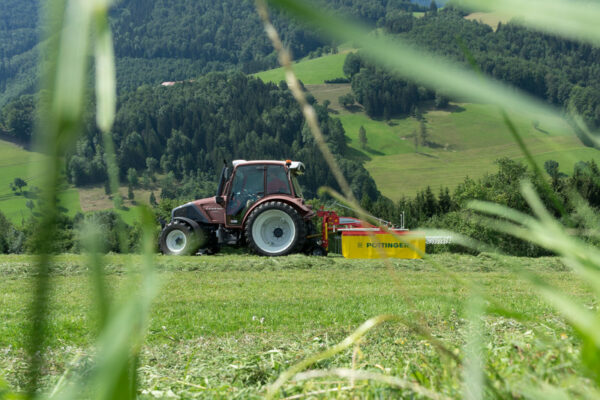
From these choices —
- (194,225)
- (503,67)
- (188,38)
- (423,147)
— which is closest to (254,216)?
(194,225)

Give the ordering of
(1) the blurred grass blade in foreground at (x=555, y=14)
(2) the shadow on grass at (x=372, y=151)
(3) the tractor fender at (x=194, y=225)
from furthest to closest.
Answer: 1. (2) the shadow on grass at (x=372, y=151)
2. (3) the tractor fender at (x=194, y=225)
3. (1) the blurred grass blade in foreground at (x=555, y=14)

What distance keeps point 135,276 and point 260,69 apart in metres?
132

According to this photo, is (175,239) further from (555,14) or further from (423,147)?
(423,147)

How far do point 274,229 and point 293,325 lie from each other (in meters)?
6.80

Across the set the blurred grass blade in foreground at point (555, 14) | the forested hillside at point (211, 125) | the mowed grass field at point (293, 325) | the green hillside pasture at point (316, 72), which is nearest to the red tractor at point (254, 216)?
the mowed grass field at point (293, 325)

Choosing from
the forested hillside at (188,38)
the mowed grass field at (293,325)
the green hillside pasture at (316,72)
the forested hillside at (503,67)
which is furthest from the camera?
the forested hillside at (188,38)

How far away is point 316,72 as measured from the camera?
107875mm

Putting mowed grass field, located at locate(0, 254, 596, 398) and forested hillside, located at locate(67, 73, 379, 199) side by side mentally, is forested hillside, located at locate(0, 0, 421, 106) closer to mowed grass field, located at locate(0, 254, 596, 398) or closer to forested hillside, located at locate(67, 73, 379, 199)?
forested hillside, located at locate(67, 73, 379, 199)

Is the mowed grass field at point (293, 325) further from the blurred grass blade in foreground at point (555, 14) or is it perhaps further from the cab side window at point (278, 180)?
the cab side window at point (278, 180)

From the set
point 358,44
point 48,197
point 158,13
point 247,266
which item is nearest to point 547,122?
point 358,44

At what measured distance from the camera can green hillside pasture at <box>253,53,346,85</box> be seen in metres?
103

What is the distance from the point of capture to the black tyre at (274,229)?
10.2 metres

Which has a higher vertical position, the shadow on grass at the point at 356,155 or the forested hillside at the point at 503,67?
the forested hillside at the point at 503,67

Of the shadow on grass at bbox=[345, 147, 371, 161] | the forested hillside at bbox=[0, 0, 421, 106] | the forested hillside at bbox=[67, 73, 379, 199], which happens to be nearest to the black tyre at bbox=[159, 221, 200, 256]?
the forested hillside at bbox=[67, 73, 379, 199]
